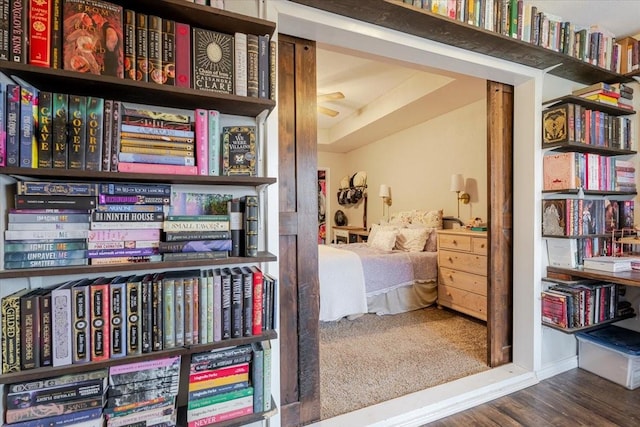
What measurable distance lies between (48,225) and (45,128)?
0.29 m

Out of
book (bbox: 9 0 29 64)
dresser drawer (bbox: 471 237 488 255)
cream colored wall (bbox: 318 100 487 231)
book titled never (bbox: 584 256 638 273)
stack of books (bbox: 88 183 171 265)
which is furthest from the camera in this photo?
cream colored wall (bbox: 318 100 487 231)

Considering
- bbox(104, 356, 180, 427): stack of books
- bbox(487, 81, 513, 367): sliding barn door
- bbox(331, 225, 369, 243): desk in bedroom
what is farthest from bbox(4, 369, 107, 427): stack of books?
bbox(331, 225, 369, 243): desk in bedroom

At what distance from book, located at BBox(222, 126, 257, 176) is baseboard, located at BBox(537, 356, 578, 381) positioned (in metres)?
2.30

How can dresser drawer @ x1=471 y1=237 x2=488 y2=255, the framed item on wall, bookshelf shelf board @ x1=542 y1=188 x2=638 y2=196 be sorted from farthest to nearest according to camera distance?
1. the framed item on wall
2. dresser drawer @ x1=471 y1=237 x2=488 y2=255
3. bookshelf shelf board @ x1=542 y1=188 x2=638 y2=196

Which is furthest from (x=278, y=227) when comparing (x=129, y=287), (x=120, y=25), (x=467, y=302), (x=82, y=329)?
(x=467, y=302)

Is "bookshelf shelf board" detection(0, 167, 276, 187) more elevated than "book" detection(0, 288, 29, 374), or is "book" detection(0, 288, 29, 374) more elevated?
"bookshelf shelf board" detection(0, 167, 276, 187)

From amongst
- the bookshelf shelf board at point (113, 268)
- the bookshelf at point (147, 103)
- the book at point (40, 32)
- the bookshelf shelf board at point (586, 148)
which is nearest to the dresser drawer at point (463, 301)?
the bookshelf shelf board at point (586, 148)

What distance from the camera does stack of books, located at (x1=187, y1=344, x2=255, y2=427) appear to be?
3.49 feet

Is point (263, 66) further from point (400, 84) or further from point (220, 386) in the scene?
point (400, 84)

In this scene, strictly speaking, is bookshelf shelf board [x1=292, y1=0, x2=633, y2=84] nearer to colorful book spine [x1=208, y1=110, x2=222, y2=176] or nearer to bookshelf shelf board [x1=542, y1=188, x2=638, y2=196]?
colorful book spine [x1=208, y1=110, x2=222, y2=176]

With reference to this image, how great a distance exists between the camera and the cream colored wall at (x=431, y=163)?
3.50 meters

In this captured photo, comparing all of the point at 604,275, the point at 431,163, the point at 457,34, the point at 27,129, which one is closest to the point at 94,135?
the point at 27,129

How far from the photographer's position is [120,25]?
96cm

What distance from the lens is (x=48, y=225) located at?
93cm
